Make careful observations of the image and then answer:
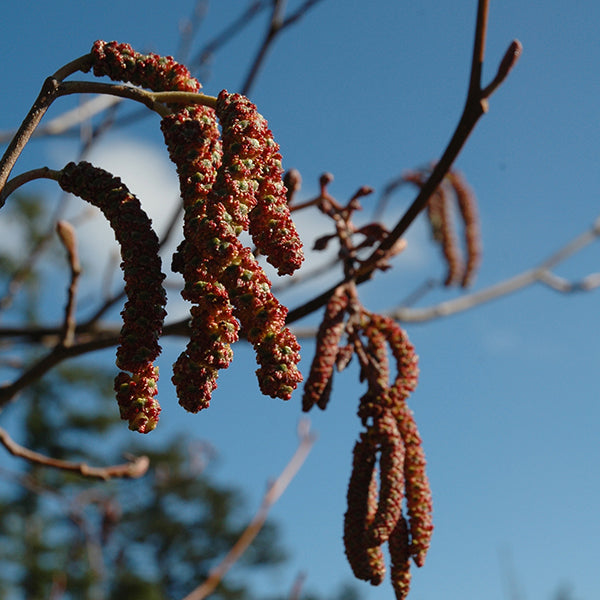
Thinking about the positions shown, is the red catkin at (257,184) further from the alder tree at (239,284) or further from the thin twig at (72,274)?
the thin twig at (72,274)

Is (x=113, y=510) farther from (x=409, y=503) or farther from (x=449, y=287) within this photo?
(x=409, y=503)

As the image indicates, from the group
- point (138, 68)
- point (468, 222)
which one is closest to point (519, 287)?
point (468, 222)

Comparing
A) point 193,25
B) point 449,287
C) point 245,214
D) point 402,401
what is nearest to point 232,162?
point 245,214

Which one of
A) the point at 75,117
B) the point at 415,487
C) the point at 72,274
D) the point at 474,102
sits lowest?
the point at 415,487

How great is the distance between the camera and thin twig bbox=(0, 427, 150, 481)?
221 centimetres

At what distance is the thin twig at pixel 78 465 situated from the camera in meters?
2.21

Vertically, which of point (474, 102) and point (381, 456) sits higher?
point (474, 102)

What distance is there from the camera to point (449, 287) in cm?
328

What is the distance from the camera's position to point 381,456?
1617 mm

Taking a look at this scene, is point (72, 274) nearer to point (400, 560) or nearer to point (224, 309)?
point (400, 560)

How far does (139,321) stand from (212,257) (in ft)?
0.40

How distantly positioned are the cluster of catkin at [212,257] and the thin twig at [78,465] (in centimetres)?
115

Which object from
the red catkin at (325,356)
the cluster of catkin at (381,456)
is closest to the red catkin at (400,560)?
the cluster of catkin at (381,456)

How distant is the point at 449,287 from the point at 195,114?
7.40 ft
